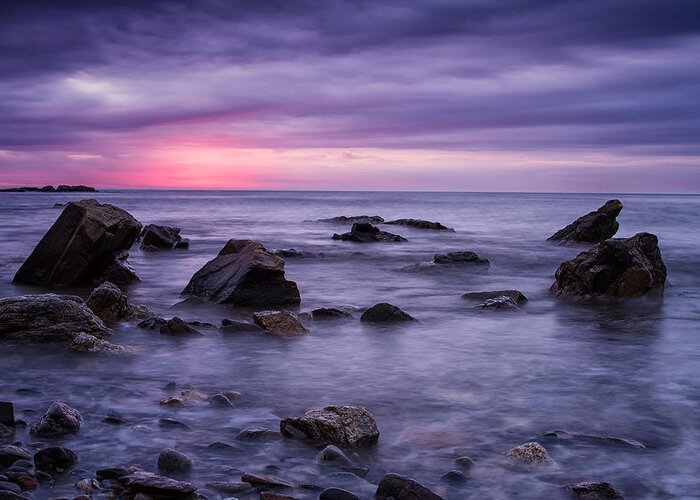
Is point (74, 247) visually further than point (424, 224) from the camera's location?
No

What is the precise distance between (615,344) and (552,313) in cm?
230

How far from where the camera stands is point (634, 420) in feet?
19.7

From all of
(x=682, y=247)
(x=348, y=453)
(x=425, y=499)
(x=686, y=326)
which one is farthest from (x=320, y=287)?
(x=682, y=247)

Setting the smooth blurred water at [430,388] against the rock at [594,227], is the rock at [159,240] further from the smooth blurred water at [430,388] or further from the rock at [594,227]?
the rock at [594,227]

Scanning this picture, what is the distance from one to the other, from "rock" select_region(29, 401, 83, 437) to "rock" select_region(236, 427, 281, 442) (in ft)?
3.83

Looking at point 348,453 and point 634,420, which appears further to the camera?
point 634,420

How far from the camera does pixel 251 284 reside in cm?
1151

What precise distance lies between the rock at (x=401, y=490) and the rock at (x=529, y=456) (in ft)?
3.01

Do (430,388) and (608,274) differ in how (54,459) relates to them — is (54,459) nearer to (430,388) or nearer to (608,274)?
(430,388)

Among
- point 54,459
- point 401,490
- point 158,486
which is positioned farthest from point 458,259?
point 158,486

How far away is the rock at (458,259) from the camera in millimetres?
18266

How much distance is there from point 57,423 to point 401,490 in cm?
255

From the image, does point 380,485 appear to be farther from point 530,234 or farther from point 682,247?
point 530,234

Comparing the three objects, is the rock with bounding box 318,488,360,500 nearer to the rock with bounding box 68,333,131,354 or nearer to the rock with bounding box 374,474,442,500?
the rock with bounding box 374,474,442,500
